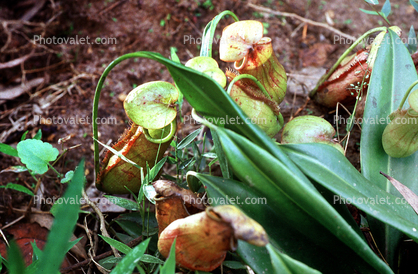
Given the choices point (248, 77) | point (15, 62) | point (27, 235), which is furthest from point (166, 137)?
point (15, 62)

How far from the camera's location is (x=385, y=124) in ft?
3.22

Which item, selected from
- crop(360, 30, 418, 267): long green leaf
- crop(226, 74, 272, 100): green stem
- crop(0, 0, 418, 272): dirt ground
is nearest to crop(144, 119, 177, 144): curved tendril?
crop(226, 74, 272, 100): green stem

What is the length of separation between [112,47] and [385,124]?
1.41 meters

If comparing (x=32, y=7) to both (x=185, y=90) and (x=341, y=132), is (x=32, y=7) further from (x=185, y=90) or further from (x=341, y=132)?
(x=341, y=132)

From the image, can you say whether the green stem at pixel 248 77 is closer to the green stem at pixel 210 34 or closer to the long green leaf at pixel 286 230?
the green stem at pixel 210 34

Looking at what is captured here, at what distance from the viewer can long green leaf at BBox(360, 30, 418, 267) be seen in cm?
87

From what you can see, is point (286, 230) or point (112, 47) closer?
point (286, 230)

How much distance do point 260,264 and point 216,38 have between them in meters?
1.28

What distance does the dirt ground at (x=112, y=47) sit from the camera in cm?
148

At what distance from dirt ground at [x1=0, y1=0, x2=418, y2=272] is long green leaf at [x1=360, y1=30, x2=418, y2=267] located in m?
0.41

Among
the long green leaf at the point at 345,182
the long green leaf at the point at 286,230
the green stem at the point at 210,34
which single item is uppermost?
the green stem at the point at 210,34

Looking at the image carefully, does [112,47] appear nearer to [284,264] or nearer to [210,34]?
[210,34]

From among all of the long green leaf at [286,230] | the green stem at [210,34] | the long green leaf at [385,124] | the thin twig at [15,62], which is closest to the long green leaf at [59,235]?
the long green leaf at [286,230]

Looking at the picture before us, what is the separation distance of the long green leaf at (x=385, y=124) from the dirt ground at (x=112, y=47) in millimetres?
411
